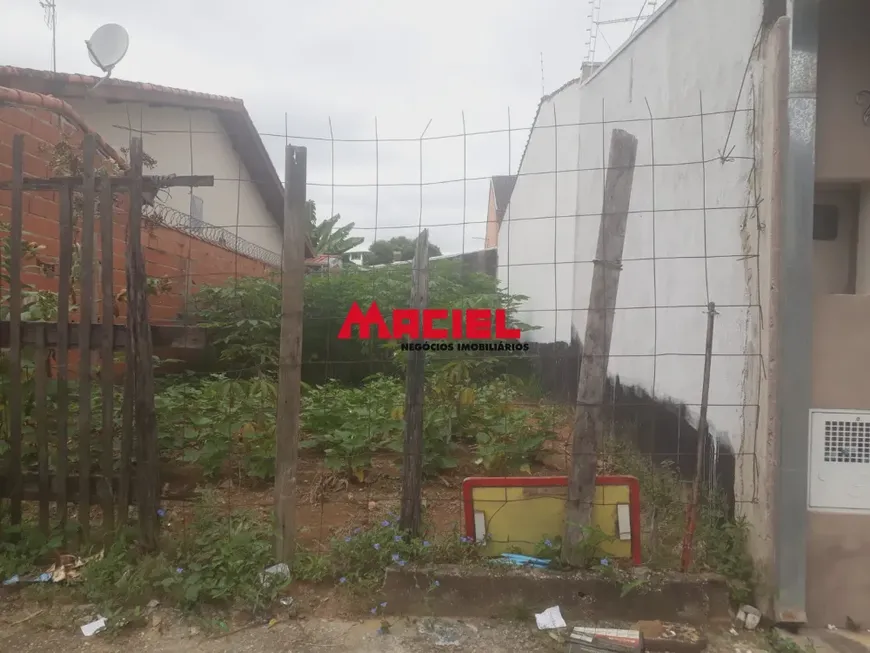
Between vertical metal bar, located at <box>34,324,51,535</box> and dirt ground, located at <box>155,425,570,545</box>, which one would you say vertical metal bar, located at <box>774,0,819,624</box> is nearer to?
dirt ground, located at <box>155,425,570,545</box>

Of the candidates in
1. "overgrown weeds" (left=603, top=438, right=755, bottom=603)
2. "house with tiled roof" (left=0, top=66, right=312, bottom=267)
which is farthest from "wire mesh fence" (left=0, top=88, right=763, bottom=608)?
"house with tiled roof" (left=0, top=66, right=312, bottom=267)

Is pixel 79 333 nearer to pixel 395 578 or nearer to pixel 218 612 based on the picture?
pixel 218 612

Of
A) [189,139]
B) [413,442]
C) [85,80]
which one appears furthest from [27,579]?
[189,139]

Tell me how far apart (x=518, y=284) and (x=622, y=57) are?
4.86 m

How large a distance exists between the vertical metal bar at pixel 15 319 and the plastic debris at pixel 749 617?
133 inches

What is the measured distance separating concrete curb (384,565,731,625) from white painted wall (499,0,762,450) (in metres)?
0.77

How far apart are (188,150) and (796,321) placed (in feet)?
27.6

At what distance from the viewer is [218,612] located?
2.51 meters

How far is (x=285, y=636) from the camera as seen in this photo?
7.86 feet

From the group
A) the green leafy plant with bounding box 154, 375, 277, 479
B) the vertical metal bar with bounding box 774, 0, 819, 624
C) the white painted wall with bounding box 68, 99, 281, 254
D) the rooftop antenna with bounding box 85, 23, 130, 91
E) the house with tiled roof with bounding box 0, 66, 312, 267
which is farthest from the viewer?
the white painted wall with bounding box 68, 99, 281, 254

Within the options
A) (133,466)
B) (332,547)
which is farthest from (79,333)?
(332,547)

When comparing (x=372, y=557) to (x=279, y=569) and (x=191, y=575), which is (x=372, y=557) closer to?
(x=279, y=569)

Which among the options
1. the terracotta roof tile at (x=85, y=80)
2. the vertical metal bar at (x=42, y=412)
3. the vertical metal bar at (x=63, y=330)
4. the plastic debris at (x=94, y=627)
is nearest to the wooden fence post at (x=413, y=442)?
the plastic debris at (x=94, y=627)

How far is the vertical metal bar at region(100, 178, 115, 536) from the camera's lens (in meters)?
2.67
